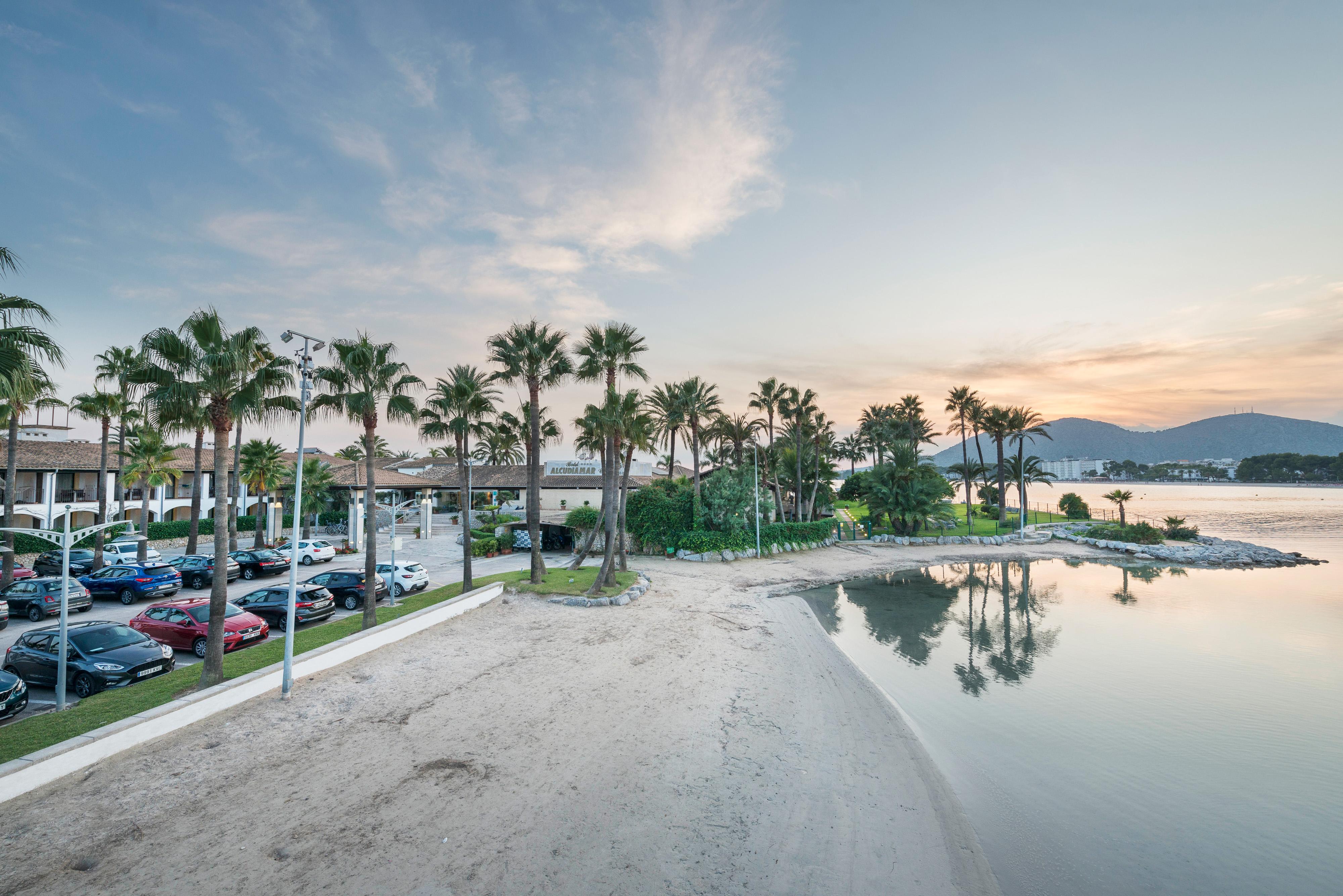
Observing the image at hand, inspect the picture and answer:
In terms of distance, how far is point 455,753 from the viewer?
10.3 m

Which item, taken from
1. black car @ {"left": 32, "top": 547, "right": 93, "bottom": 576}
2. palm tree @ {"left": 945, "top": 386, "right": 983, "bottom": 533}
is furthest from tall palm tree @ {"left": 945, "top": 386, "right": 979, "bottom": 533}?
black car @ {"left": 32, "top": 547, "right": 93, "bottom": 576}

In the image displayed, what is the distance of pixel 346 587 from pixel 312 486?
90.7 feet

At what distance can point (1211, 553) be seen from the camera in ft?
149

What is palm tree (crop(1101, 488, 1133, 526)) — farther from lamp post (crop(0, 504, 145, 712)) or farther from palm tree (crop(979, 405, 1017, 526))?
lamp post (crop(0, 504, 145, 712))

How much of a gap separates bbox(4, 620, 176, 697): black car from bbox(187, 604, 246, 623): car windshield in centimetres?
250

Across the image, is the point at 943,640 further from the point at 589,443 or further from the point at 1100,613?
the point at 589,443

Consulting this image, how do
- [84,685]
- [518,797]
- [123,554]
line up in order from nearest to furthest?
[518,797]
[84,685]
[123,554]

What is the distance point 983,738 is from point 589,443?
815 inches

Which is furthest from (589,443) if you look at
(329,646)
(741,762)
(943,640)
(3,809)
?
(3,809)

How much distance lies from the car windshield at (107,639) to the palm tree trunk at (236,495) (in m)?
6.49

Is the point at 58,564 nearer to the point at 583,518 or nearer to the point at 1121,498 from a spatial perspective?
the point at 583,518

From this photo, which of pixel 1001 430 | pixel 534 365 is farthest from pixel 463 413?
pixel 1001 430

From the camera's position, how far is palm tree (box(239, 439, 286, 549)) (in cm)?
4225

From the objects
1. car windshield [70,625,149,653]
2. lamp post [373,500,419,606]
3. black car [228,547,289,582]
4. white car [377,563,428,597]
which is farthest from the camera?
black car [228,547,289,582]
